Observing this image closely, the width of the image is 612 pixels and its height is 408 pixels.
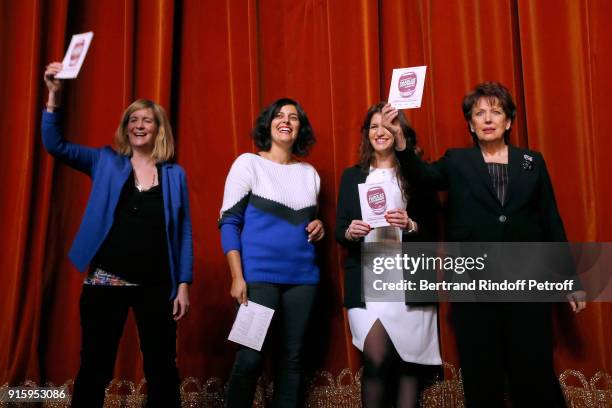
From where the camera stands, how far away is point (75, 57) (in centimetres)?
201

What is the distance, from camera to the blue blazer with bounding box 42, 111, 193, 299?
2.03 m

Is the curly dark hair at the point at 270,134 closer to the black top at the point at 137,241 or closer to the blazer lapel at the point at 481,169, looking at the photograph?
the black top at the point at 137,241

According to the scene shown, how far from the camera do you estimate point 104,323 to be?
1.96 m

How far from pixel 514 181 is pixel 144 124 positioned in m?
1.51

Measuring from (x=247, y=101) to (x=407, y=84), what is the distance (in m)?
Result: 1.23

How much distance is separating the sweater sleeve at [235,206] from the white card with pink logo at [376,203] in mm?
513

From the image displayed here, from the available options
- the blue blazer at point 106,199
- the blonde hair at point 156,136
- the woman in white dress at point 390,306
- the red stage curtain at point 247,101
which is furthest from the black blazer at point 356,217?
the blonde hair at point 156,136

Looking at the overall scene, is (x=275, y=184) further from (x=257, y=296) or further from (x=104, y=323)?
(x=104, y=323)

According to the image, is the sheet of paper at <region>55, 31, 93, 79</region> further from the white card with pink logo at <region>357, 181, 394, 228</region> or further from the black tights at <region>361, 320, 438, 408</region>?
the black tights at <region>361, 320, 438, 408</region>

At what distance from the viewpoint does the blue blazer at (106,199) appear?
2025 mm

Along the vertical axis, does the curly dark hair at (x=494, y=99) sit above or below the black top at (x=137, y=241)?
above

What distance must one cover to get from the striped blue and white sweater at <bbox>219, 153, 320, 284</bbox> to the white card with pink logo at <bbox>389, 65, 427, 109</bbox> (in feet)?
1.98

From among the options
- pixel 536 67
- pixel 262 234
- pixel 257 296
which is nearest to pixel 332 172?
pixel 262 234

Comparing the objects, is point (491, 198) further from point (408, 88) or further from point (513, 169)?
point (408, 88)
